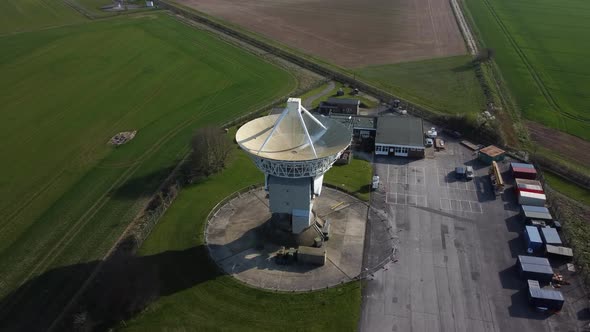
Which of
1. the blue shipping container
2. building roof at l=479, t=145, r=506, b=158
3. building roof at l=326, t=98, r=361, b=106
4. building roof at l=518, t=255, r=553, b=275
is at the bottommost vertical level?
building roof at l=518, t=255, r=553, b=275

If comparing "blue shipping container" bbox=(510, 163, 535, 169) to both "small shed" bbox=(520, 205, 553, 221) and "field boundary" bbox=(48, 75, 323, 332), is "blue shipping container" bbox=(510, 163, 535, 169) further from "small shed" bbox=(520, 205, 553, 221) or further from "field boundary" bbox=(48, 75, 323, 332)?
"field boundary" bbox=(48, 75, 323, 332)

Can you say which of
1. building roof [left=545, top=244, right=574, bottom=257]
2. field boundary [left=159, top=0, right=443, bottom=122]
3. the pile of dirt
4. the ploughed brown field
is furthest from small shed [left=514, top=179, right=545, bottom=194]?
the pile of dirt

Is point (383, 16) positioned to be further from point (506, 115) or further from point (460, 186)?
point (460, 186)

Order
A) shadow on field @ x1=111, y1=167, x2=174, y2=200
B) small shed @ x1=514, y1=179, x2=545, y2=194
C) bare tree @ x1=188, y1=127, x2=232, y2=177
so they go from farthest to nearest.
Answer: bare tree @ x1=188, y1=127, x2=232, y2=177
shadow on field @ x1=111, y1=167, x2=174, y2=200
small shed @ x1=514, y1=179, x2=545, y2=194

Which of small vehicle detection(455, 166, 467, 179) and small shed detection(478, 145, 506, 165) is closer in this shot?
small vehicle detection(455, 166, 467, 179)

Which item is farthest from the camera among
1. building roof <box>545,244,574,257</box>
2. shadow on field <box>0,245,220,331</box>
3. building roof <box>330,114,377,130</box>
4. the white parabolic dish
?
building roof <box>330,114,377,130</box>

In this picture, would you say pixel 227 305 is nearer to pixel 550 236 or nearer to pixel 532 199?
pixel 550 236
